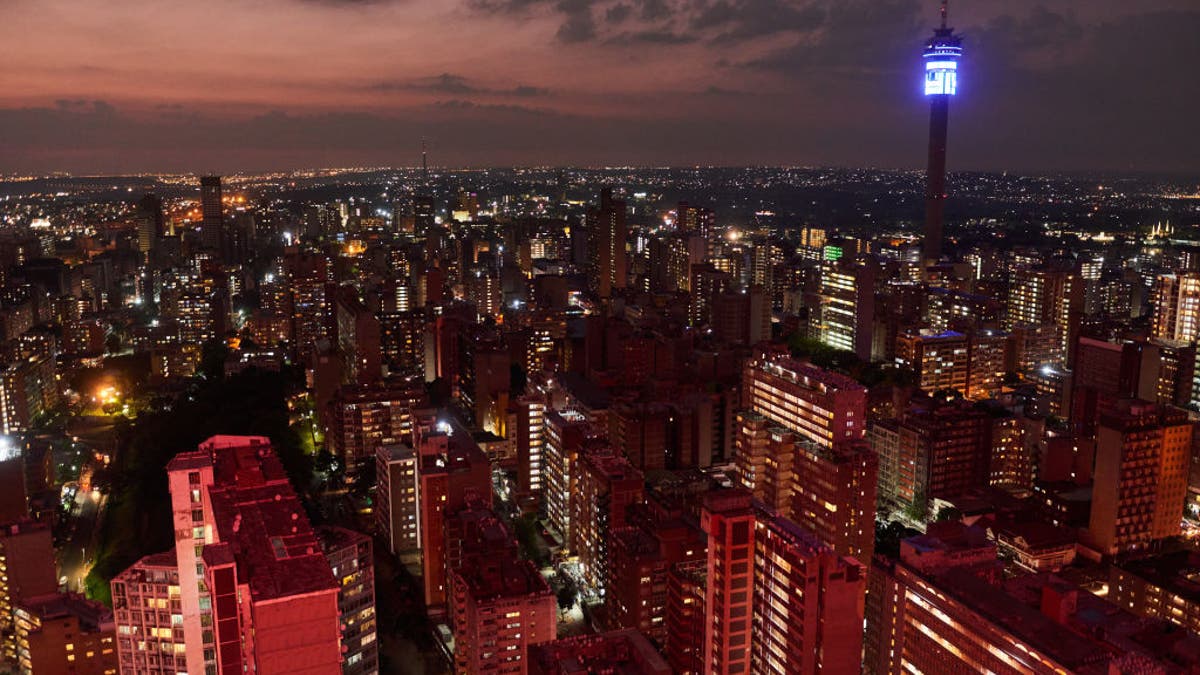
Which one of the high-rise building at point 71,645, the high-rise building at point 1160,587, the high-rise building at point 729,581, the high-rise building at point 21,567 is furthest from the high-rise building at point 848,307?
the high-rise building at point 71,645

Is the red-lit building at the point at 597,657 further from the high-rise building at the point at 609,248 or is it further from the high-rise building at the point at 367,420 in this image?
the high-rise building at the point at 609,248

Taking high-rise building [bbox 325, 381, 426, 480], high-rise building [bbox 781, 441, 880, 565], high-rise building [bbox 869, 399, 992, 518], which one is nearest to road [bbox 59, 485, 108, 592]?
high-rise building [bbox 325, 381, 426, 480]

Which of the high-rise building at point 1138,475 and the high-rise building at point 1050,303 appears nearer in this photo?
the high-rise building at point 1138,475

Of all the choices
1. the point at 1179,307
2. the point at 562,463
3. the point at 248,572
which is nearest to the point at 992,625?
the point at 248,572

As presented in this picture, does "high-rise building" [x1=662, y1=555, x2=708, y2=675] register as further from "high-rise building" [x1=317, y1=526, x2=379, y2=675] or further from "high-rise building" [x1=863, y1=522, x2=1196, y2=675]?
"high-rise building" [x1=317, y1=526, x2=379, y2=675]

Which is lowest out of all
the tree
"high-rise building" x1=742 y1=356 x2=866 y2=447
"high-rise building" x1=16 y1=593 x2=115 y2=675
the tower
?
the tree

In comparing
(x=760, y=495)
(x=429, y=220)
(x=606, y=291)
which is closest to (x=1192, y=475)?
(x=760, y=495)
